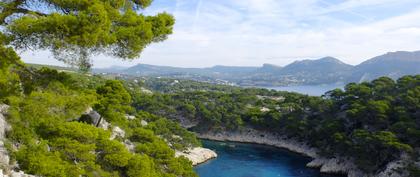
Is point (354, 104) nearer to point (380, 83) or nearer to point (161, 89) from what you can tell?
point (380, 83)

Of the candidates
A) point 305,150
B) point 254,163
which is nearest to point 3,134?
point 254,163

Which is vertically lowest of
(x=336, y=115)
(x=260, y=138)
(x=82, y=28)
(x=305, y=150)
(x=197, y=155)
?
(x=260, y=138)

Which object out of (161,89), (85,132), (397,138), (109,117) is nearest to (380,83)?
(397,138)

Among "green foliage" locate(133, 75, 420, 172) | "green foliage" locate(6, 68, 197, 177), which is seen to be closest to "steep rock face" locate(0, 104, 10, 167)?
"green foliage" locate(6, 68, 197, 177)

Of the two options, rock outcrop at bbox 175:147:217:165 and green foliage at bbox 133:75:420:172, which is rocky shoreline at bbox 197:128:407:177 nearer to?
green foliage at bbox 133:75:420:172

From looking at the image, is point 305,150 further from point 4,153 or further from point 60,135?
point 4,153

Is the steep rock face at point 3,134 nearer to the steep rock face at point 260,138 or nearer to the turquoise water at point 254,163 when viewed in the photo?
the turquoise water at point 254,163

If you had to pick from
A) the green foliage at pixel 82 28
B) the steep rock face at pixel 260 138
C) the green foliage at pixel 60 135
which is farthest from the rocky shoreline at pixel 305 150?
the green foliage at pixel 82 28
